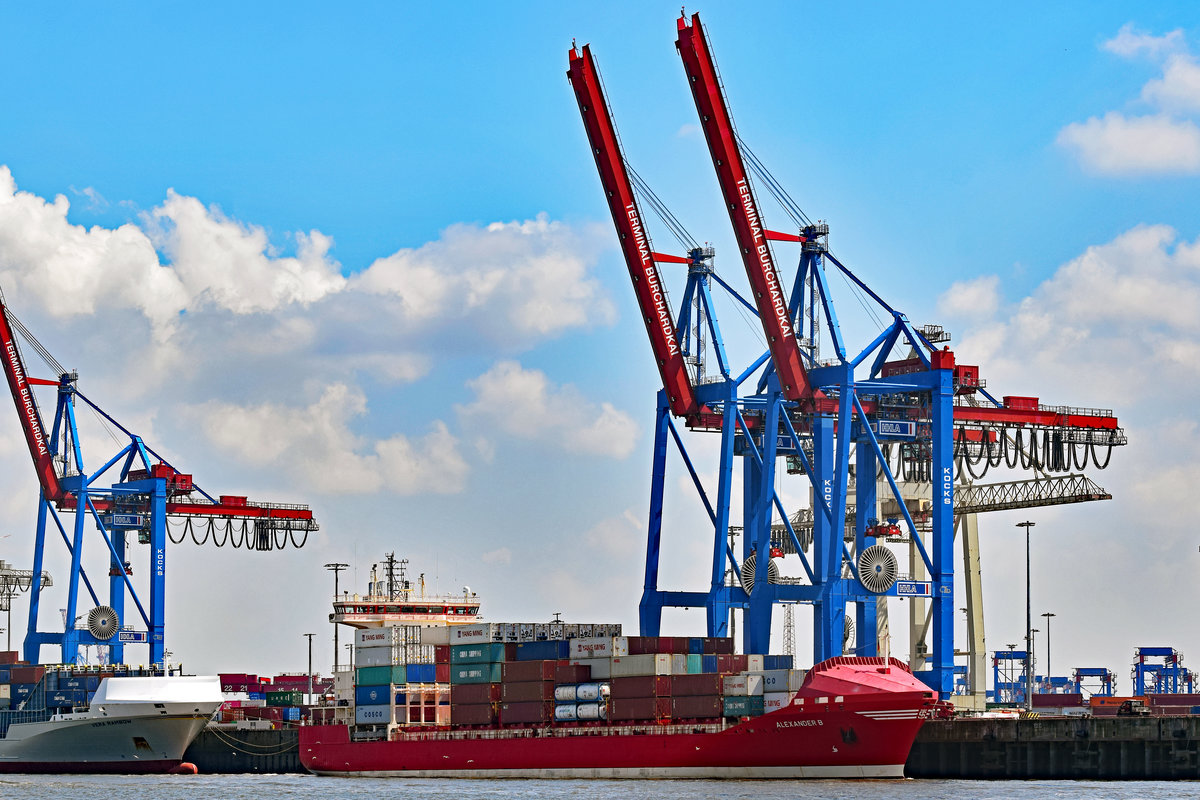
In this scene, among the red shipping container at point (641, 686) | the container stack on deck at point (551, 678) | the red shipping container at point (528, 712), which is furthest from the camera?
the red shipping container at point (528, 712)

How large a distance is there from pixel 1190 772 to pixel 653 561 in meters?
23.5

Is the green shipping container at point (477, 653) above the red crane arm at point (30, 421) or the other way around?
the other way around

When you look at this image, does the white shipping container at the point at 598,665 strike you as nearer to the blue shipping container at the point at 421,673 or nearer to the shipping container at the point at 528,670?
the shipping container at the point at 528,670

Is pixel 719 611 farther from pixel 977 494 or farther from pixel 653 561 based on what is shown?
pixel 977 494

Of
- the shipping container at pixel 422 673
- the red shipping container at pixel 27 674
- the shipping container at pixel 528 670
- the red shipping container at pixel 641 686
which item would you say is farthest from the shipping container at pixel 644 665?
the red shipping container at pixel 27 674

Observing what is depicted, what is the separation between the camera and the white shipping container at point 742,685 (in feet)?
218

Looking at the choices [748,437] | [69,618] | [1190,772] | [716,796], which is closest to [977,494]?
[748,437]

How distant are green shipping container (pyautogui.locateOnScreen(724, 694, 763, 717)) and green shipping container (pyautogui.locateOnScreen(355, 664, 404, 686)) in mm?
15569

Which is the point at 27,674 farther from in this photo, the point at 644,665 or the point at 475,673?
the point at 644,665

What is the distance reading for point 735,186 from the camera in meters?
70.6

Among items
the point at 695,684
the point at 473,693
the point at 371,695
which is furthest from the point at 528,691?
the point at 371,695

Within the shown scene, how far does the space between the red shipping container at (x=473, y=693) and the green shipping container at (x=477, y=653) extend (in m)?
0.38

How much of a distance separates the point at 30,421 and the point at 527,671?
126 feet

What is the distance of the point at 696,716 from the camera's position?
66.6m
